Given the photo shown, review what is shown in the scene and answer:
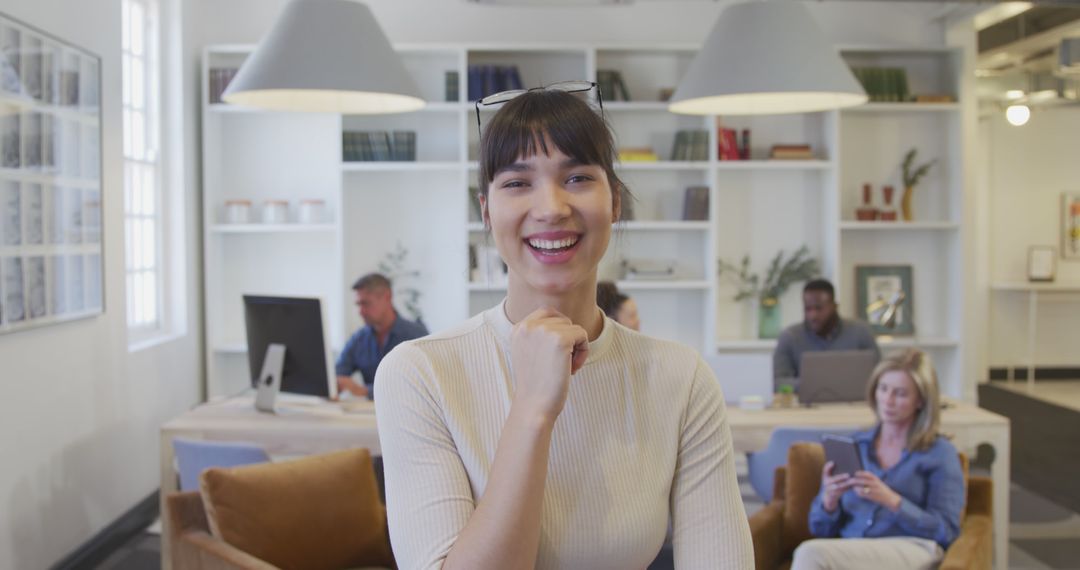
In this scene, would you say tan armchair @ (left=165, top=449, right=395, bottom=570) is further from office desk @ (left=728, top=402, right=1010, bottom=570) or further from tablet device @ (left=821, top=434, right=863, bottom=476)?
office desk @ (left=728, top=402, right=1010, bottom=570)

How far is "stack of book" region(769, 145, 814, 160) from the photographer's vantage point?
7.35m

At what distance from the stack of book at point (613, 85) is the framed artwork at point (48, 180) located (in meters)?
3.36

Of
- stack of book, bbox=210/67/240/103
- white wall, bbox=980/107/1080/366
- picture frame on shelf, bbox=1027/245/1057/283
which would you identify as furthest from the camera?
white wall, bbox=980/107/1080/366

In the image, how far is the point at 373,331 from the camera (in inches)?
225

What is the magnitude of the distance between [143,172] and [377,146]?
1.53m

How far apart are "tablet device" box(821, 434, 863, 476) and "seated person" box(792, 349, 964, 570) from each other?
0.02 metres

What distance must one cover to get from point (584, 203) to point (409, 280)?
6.28m

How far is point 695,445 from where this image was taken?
142cm

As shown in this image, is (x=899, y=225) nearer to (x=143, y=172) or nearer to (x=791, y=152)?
(x=791, y=152)

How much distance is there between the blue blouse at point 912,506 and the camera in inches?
137

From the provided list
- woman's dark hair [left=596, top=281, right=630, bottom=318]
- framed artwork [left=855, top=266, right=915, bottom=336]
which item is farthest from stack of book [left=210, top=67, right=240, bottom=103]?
framed artwork [left=855, top=266, right=915, bottom=336]

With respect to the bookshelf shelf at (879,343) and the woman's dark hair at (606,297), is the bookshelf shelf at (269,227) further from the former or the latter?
the woman's dark hair at (606,297)

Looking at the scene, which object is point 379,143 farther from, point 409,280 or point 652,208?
point 652,208

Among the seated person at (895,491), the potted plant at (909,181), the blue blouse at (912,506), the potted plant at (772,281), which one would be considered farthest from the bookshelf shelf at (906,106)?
the blue blouse at (912,506)
